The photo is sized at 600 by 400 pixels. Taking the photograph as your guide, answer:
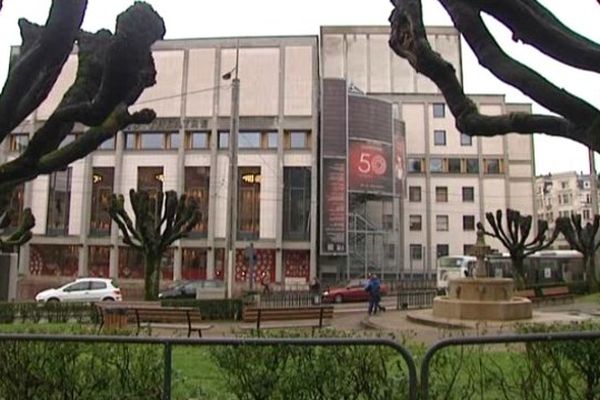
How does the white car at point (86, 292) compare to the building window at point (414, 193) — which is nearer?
the white car at point (86, 292)

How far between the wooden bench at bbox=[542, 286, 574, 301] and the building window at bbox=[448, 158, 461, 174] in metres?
32.2

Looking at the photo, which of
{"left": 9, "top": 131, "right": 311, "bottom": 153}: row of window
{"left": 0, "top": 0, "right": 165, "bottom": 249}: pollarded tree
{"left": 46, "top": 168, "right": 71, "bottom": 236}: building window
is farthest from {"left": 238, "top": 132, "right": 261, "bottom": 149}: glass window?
{"left": 0, "top": 0, "right": 165, "bottom": 249}: pollarded tree

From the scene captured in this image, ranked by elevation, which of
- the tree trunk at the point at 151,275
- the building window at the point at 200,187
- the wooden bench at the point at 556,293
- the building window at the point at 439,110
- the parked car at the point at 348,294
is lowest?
the parked car at the point at 348,294

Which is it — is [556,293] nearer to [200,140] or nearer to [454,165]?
[200,140]

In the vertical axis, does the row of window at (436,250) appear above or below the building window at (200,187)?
below

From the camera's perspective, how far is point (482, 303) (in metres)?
18.9

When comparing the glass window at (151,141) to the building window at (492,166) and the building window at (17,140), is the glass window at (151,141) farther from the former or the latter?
the building window at (492,166)

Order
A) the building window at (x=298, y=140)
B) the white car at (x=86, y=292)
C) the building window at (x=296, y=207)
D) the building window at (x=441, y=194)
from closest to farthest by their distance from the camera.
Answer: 1. the white car at (x=86, y=292)
2. the building window at (x=296, y=207)
3. the building window at (x=298, y=140)
4. the building window at (x=441, y=194)

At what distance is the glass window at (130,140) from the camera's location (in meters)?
53.3

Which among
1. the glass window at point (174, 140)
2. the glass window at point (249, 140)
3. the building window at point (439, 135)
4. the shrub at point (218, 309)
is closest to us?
the shrub at point (218, 309)

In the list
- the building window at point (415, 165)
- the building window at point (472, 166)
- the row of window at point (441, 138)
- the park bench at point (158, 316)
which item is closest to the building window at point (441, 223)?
the building window at point (415, 165)

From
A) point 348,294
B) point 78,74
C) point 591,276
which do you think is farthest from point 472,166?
point 78,74

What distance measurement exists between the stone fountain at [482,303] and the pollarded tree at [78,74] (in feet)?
50.0

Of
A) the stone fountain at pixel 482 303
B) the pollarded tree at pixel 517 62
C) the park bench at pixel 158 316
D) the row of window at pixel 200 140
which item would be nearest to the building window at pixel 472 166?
the row of window at pixel 200 140
